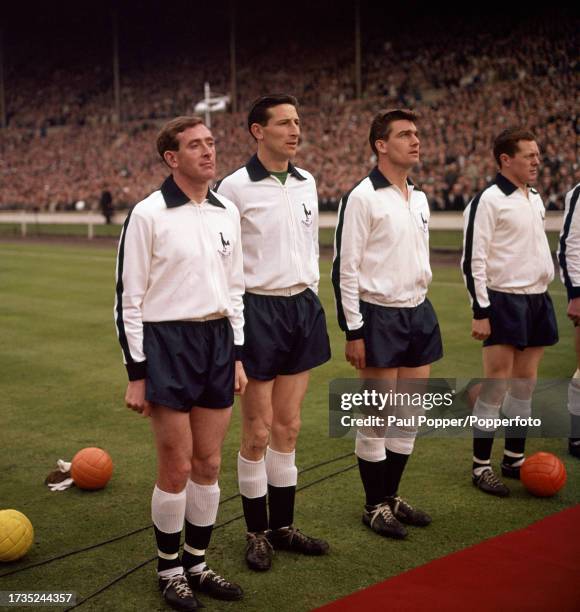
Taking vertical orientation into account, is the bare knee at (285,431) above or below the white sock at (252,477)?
above

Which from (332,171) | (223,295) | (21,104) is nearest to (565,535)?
(223,295)

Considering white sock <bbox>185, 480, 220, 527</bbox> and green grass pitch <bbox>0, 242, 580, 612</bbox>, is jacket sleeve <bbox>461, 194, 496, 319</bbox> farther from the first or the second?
white sock <bbox>185, 480, 220, 527</bbox>

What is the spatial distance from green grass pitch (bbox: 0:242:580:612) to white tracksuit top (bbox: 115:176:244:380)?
1251mm

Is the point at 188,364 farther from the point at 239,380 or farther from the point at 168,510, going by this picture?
the point at 168,510

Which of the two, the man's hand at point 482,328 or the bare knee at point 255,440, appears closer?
the bare knee at point 255,440

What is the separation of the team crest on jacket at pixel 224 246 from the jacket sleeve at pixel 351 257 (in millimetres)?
863

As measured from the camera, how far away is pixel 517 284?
207 inches

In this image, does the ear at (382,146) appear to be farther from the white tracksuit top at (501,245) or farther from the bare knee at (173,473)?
the bare knee at (173,473)

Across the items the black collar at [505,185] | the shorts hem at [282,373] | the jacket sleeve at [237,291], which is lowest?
the shorts hem at [282,373]

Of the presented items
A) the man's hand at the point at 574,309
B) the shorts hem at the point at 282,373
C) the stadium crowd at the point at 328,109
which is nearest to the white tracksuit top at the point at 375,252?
the shorts hem at the point at 282,373

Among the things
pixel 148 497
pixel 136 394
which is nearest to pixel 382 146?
pixel 136 394

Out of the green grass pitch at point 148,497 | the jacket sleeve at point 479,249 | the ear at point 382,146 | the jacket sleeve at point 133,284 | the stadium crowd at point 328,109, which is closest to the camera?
the jacket sleeve at point 133,284

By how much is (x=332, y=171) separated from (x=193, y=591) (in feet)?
88.9

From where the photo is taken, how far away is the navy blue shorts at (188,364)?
371 cm
